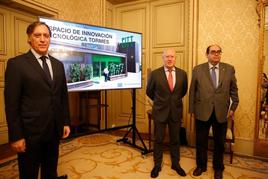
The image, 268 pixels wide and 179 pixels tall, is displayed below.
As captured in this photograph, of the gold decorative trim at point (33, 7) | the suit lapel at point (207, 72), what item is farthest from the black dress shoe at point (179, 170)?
the gold decorative trim at point (33, 7)

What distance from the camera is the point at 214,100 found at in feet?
7.68

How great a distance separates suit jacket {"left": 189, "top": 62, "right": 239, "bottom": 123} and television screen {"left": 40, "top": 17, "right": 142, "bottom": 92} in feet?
3.50

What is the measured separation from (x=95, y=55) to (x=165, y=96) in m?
1.07

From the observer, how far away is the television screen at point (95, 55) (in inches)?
99.9

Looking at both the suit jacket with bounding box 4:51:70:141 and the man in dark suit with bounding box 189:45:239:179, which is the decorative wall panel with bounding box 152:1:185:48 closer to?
the man in dark suit with bounding box 189:45:239:179

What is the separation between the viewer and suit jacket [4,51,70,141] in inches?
57.1

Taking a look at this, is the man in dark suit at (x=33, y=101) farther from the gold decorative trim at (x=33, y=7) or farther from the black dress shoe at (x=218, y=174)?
the gold decorative trim at (x=33, y=7)

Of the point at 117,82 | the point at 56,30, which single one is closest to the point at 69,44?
the point at 56,30

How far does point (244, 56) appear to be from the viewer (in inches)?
120

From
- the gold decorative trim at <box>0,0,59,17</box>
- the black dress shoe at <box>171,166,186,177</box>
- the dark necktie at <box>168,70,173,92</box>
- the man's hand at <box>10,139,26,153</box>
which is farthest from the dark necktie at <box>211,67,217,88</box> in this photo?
the gold decorative trim at <box>0,0,59,17</box>

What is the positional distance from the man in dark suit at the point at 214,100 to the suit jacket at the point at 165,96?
147mm

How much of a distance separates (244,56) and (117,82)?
1.82 m

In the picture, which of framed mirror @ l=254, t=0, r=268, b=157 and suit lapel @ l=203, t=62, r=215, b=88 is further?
framed mirror @ l=254, t=0, r=268, b=157

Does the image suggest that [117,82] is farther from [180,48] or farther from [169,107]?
[180,48]
